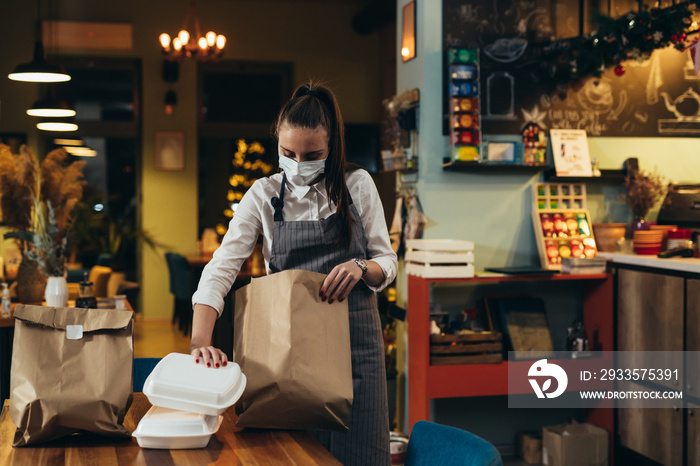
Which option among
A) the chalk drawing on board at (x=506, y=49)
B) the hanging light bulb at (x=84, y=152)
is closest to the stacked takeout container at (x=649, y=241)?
the chalk drawing on board at (x=506, y=49)

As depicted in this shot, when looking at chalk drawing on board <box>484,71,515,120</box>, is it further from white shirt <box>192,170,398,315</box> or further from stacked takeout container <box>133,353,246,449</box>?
stacked takeout container <box>133,353,246,449</box>

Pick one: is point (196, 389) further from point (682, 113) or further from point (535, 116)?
point (682, 113)

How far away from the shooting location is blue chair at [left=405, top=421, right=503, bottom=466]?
1445 mm

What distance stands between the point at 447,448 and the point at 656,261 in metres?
2.41

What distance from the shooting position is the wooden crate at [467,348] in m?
3.75

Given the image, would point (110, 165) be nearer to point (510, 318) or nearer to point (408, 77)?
point (408, 77)

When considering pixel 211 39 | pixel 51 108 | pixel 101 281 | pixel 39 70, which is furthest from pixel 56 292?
pixel 211 39

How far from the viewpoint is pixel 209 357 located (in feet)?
4.97

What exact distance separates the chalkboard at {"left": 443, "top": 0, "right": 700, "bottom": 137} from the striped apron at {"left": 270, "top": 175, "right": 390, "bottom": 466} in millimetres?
2420

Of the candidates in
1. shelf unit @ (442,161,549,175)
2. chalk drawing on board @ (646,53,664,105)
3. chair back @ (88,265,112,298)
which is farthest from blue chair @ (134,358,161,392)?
chair back @ (88,265,112,298)

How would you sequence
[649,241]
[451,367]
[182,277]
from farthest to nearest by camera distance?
[182,277] < [649,241] < [451,367]

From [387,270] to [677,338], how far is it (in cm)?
224

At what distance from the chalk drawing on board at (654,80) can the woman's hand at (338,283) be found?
3.35 metres

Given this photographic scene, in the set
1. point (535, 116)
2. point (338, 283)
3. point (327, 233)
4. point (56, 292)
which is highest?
point (535, 116)
